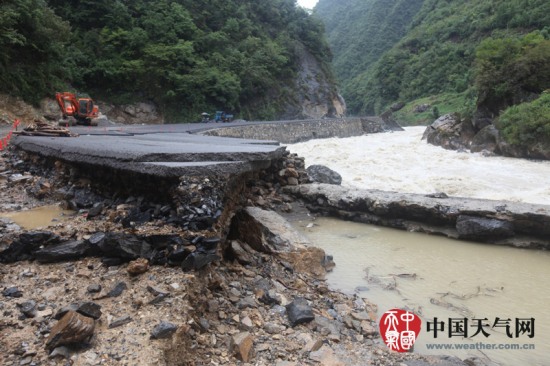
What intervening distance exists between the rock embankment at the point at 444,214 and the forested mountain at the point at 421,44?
15981 millimetres

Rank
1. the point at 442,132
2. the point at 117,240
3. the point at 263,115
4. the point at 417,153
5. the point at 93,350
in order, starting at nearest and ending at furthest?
the point at 93,350 < the point at 117,240 < the point at 417,153 < the point at 442,132 < the point at 263,115

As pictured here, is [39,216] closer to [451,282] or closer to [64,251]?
[64,251]

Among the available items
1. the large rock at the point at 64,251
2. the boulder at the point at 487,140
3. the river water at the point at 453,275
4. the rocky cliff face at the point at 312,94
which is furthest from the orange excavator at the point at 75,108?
the rocky cliff face at the point at 312,94

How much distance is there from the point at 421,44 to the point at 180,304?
240 feet

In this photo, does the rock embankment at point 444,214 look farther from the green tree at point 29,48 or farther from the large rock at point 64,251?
the green tree at point 29,48

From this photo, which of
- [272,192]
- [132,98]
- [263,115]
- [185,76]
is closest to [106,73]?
[132,98]

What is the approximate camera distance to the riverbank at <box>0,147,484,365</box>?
2.54m

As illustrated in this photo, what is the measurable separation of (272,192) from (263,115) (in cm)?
2250

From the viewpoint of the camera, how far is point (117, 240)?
337cm

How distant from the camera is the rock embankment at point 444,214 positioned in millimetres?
7316

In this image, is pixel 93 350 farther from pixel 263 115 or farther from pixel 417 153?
pixel 263 115

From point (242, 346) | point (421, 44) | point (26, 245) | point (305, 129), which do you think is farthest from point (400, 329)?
point (421, 44)

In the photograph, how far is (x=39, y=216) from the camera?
4.41 m

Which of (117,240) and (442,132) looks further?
(442,132)
